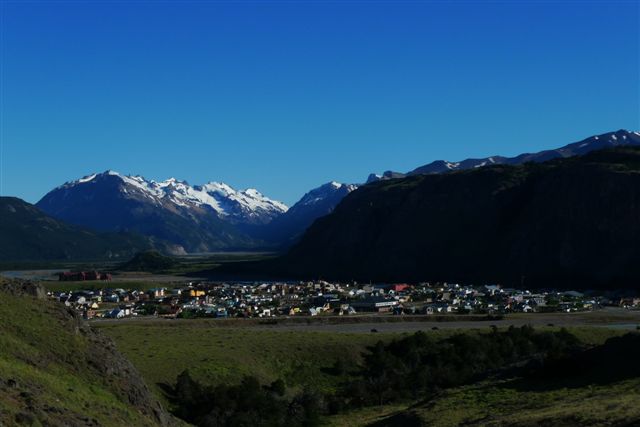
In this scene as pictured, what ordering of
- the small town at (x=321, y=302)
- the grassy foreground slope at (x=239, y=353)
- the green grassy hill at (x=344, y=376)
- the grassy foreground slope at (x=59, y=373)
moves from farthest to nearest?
the small town at (x=321, y=302) → the grassy foreground slope at (x=239, y=353) → the green grassy hill at (x=344, y=376) → the grassy foreground slope at (x=59, y=373)

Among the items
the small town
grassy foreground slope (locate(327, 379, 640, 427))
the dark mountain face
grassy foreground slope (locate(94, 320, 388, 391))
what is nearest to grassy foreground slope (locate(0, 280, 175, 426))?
grassy foreground slope (locate(94, 320, 388, 391))

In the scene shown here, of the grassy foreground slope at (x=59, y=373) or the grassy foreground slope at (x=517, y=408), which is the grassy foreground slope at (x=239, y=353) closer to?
the grassy foreground slope at (x=517, y=408)

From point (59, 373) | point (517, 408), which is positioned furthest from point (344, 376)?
point (59, 373)

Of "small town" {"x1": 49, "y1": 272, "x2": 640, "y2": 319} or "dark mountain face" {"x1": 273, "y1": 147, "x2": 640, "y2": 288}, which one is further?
"dark mountain face" {"x1": 273, "y1": 147, "x2": 640, "y2": 288}

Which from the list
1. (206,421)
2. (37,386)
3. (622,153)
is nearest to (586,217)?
(622,153)

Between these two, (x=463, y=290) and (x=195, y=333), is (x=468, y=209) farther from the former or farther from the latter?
(x=195, y=333)

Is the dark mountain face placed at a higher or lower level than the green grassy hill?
higher

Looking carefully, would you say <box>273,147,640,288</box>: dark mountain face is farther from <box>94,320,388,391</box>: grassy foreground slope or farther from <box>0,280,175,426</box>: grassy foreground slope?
<box>0,280,175,426</box>: grassy foreground slope

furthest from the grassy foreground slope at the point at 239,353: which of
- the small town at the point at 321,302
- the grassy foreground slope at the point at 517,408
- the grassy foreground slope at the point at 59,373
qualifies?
the small town at the point at 321,302
